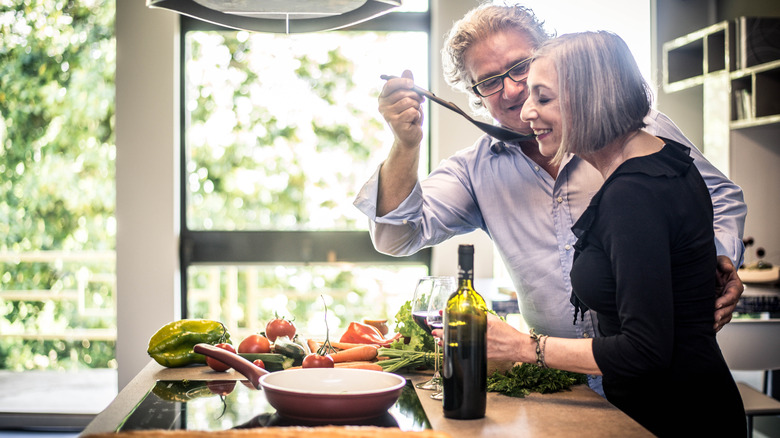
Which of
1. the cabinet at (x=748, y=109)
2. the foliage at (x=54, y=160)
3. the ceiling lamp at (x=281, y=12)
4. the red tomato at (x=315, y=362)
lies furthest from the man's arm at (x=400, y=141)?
the foliage at (x=54, y=160)

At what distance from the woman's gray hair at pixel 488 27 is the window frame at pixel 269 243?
2096 mm

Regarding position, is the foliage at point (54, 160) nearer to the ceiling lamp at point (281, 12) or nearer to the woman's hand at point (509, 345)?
the ceiling lamp at point (281, 12)

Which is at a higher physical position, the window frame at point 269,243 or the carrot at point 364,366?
the window frame at point 269,243

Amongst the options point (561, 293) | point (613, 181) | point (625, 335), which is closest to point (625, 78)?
point (613, 181)

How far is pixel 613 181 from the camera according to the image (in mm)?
1237

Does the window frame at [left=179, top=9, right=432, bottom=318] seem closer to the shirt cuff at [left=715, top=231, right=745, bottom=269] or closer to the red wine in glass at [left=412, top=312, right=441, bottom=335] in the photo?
the shirt cuff at [left=715, top=231, right=745, bottom=269]

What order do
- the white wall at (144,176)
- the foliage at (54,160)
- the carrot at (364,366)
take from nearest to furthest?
the carrot at (364,366) → the white wall at (144,176) → the foliage at (54,160)

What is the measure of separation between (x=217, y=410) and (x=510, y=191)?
3.38ft

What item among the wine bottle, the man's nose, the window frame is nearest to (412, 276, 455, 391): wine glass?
the wine bottle

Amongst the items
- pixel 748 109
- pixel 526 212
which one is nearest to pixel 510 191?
pixel 526 212

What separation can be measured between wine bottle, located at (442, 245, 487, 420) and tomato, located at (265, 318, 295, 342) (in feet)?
2.18

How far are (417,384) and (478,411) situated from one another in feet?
0.95

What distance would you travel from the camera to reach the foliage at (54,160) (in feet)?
17.3

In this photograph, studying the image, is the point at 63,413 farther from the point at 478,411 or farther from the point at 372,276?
the point at 478,411
